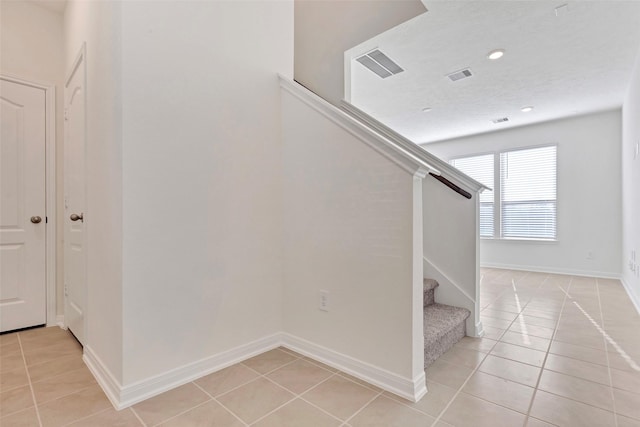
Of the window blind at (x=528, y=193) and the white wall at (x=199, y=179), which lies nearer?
the white wall at (x=199, y=179)

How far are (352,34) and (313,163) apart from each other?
196 cm

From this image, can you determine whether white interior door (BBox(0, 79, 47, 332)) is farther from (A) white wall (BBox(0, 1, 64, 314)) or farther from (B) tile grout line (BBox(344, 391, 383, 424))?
(B) tile grout line (BBox(344, 391, 383, 424))

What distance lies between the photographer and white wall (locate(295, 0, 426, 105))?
2.89m

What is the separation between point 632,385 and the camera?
170 centimetres

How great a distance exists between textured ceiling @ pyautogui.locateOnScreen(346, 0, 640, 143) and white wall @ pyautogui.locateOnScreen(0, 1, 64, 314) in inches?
107

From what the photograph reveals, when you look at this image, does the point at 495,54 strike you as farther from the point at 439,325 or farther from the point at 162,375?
the point at 162,375

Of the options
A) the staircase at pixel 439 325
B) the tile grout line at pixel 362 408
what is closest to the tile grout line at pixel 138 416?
the tile grout line at pixel 362 408

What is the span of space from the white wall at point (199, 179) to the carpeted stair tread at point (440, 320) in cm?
105

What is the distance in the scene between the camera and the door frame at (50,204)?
8.64ft

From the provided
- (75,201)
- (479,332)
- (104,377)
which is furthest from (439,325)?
(75,201)

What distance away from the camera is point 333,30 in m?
3.40

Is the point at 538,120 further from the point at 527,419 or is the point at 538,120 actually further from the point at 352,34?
the point at 527,419

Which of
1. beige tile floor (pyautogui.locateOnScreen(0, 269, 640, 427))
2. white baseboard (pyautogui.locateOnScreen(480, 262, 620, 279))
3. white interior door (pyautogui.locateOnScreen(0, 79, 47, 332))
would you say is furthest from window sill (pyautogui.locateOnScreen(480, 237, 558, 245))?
white interior door (pyautogui.locateOnScreen(0, 79, 47, 332))

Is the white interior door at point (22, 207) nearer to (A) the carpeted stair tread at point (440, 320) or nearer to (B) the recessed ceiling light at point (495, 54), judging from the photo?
(A) the carpeted stair tread at point (440, 320)
